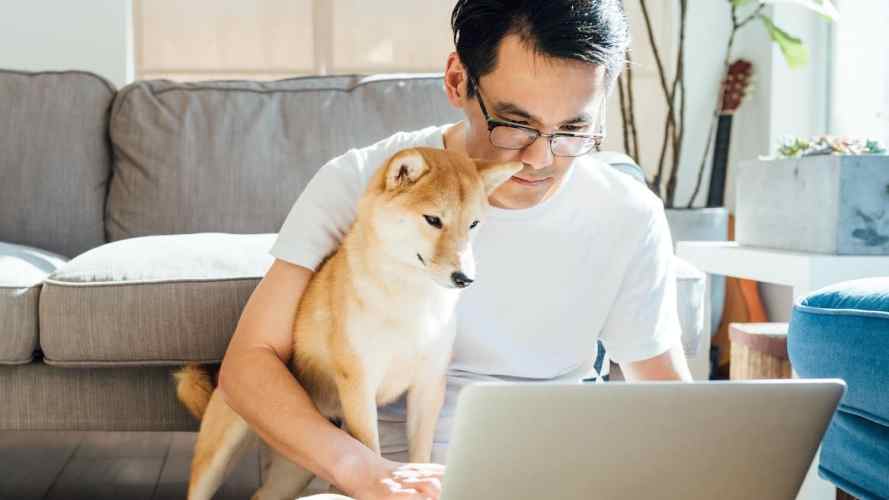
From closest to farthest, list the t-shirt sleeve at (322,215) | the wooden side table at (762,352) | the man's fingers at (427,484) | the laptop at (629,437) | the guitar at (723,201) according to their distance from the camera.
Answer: the laptop at (629,437) → the man's fingers at (427,484) → the t-shirt sleeve at (322,215) → the wooden side table at (762,352) → the guitar at (723,201)

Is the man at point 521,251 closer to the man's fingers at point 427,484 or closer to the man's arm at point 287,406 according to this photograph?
the man's arm at point 287,406

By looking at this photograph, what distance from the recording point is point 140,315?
1660 mm

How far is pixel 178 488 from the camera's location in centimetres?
210

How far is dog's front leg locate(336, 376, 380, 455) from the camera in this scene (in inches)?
45.1

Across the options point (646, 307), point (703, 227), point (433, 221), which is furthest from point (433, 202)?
point (703, 227)

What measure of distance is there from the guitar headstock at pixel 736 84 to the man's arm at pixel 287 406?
2.58 meters

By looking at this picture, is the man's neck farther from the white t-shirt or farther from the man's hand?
the man's hand

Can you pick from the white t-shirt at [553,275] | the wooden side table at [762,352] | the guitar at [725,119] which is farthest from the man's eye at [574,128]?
the guitar at [725,119]

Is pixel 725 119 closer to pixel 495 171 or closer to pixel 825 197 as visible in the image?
pixel 825 197

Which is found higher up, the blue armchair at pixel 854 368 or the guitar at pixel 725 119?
the guitar at pixel 725 119

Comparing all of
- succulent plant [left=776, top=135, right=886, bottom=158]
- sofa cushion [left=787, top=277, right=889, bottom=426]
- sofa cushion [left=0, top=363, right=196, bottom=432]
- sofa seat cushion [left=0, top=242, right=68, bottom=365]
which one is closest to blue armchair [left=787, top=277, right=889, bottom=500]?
sofa cushion [left=787, top=277, right=889, bottom=426]

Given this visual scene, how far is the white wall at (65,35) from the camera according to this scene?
3359 millimetres

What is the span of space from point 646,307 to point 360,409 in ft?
1.37

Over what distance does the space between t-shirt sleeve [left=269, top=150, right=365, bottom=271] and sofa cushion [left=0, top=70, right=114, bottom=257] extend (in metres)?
1.35
